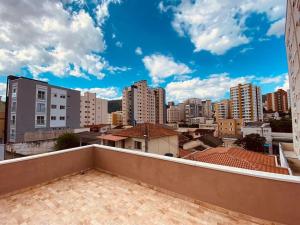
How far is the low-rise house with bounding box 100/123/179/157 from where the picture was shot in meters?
12.1

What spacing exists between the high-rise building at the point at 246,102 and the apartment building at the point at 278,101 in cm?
3094

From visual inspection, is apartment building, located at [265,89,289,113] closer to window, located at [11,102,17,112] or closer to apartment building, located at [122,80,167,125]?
apartment building, located at [122,80,167,125]

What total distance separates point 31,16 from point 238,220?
9.39 meters

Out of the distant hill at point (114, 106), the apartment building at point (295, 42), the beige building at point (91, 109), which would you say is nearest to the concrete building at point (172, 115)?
the distant hill at point (114, 106)

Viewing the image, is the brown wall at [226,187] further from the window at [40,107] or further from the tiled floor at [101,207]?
the window at [40,107]

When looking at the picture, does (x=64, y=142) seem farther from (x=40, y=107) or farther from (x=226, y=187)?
(x=226, y=187)

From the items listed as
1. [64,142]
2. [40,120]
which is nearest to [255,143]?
[64,142]

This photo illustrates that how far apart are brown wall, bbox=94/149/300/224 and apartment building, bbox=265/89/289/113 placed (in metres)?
92.9

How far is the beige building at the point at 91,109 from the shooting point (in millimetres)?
43906

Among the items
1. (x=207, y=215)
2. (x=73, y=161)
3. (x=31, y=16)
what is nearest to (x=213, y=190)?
(x=207, y=215)

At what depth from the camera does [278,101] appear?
2926 inches

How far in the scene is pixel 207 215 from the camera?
2.22 metres

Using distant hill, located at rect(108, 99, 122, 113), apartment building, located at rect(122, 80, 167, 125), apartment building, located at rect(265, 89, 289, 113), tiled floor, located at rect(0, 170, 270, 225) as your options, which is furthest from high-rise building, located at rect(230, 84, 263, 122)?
tiled floor, located at rect(0, 170, 270, 225)

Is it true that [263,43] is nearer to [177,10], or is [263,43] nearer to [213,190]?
[177,10]
